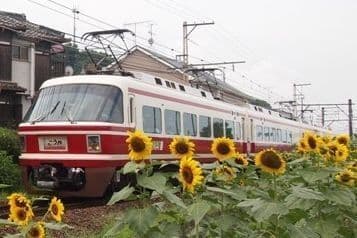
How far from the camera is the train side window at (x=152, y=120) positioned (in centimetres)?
1207

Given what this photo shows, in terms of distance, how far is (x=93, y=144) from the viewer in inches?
433

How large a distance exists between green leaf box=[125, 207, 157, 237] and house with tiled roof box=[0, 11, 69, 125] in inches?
951

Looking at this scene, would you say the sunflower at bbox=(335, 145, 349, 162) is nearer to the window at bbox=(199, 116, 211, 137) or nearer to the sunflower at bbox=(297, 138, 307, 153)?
the sunflower at bbox=(297, 138, 307, 153)

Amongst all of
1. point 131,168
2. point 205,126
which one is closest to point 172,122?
point 205,126

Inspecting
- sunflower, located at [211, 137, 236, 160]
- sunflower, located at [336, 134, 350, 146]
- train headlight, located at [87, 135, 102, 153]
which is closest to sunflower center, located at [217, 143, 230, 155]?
sunflower, located at [211, 137, 236, 160]

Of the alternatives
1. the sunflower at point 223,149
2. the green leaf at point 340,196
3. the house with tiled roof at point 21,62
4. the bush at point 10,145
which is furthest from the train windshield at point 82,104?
the house with tiled roof at point 21,62

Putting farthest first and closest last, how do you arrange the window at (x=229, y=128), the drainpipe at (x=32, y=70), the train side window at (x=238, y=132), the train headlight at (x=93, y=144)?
the drainpipe at (x=32, y=70)
the train side window at (x=238, y=132)
the window at (x=229, y=128)
the train headlight at (x=93, y=144)

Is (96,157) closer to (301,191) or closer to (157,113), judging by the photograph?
(157,113)

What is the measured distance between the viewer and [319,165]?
10.9 feet

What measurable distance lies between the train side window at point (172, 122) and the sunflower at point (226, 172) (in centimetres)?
976

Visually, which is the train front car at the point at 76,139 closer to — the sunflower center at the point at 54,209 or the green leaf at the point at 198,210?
the sunflower center at the point at 54,209

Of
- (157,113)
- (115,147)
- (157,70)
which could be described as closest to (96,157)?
(115,147)

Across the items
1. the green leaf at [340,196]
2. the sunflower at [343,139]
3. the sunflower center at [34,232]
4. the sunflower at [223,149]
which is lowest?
the sunflower center at [34,232]

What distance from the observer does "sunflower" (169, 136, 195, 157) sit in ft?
9.62
